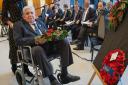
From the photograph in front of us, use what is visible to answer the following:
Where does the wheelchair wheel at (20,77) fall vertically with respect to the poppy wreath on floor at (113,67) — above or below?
below

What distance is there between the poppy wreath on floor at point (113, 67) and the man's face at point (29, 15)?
1654 mm

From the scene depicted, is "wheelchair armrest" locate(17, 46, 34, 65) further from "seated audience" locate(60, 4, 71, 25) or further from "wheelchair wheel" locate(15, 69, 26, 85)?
"seated audience" locate(60, 4, 71, 25)

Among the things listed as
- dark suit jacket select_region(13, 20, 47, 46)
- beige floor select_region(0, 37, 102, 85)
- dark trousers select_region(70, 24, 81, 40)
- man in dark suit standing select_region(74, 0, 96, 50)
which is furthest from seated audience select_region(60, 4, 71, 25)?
dark suit jacket select_region(13, 20, 47, 46)

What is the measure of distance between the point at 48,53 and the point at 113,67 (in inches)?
60.7

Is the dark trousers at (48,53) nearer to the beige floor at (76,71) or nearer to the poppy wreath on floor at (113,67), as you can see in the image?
the beige floor at (76,71)

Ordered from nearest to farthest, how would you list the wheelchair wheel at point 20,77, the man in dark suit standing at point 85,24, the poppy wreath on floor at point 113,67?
the poppy wreath on floor at point 113,67, the wheelchair wheel at point 20,77, the man in dark suit standing at point 85,24

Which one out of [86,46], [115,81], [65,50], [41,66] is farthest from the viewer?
[86,46]

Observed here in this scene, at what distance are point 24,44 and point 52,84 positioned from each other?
Result: 0.64 meters

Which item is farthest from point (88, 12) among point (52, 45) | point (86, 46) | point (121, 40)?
point (121, 40)

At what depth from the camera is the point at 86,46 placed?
6.51m

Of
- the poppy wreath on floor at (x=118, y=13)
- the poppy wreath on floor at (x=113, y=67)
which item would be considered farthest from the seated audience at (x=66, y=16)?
the poppy wreath on floor at (x=113, y=67)

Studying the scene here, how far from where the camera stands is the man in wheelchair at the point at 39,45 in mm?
3194

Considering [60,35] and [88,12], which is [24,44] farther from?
[88,12]

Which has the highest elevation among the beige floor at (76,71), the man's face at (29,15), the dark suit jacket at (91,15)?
the man's face at (29,15)
